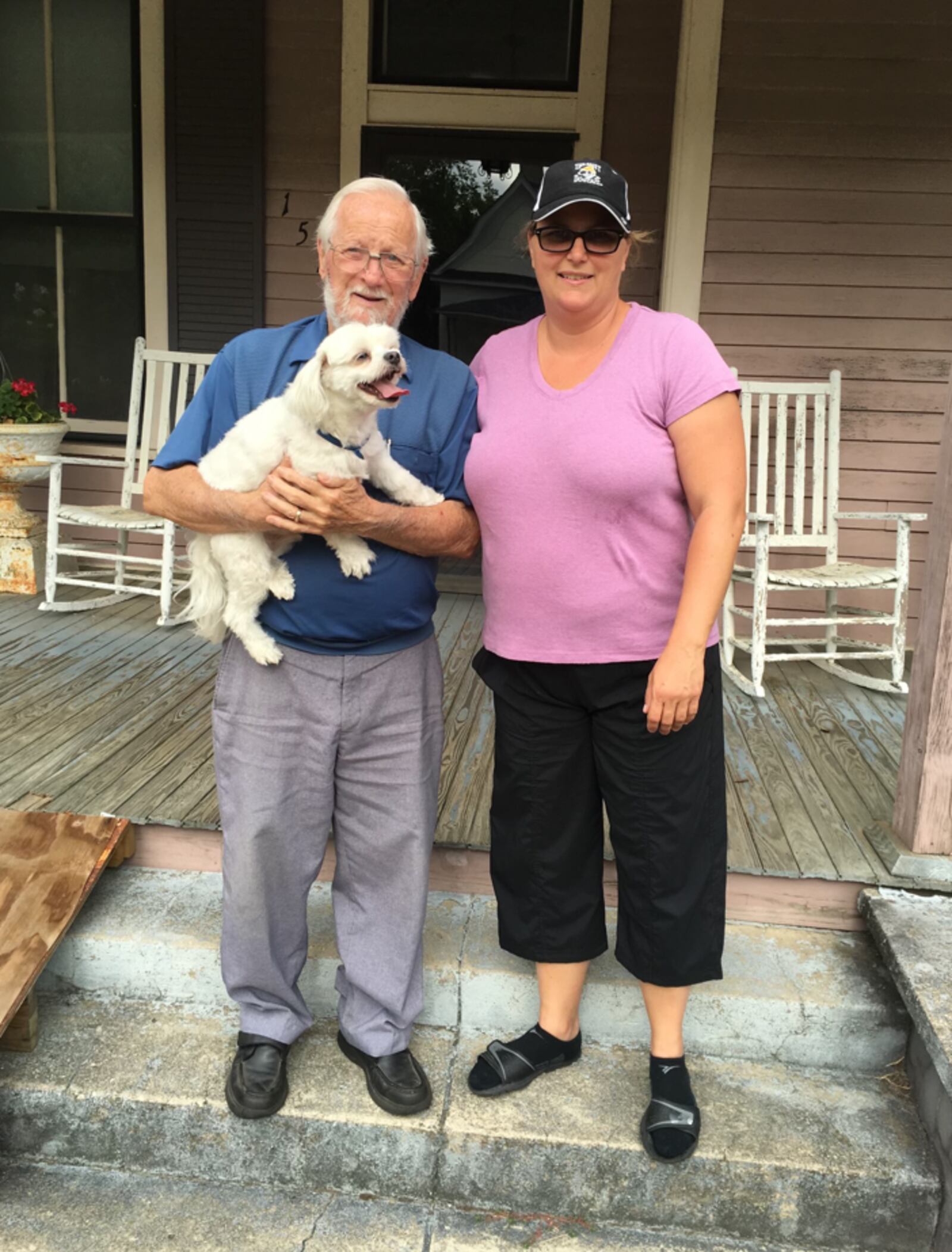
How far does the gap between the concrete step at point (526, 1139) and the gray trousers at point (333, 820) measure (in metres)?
0.16

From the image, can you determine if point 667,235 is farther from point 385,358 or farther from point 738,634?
point 385,358

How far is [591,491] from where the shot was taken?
1.59m

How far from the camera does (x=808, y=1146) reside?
185 cm

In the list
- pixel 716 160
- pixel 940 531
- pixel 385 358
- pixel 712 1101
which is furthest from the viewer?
pixel 716 160

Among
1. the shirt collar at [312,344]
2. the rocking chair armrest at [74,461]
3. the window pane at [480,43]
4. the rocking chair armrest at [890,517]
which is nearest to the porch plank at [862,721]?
the rocking chair armrest at [890,517]

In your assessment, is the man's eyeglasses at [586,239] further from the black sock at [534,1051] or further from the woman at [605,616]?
the black sock at [534,1051]

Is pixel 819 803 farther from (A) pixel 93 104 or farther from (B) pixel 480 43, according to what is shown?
(A) pixel 93 104

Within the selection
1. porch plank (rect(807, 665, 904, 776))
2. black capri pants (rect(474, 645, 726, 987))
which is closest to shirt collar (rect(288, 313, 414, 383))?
black capri pants (rect(474, 645, 726, 987))

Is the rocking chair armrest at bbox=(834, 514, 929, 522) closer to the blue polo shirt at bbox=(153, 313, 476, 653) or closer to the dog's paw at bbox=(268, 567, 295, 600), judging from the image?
the blue polo shirt at bbox=(153, 313, 476, 653)

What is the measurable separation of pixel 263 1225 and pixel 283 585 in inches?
45.9

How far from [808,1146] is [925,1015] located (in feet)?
1.06

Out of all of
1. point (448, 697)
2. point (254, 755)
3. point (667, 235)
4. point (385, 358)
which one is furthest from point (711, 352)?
point (667, 235)

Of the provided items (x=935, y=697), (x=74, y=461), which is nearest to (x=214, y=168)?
(x=74, y=461)

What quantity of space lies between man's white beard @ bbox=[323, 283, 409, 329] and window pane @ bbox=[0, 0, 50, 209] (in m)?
3.69
